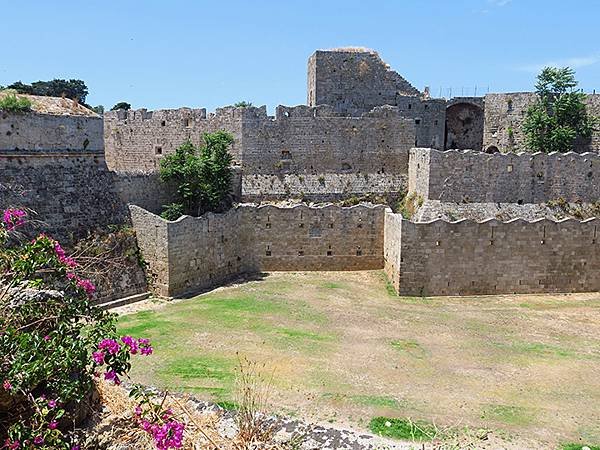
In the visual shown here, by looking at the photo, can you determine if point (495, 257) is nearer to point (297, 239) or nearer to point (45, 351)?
point (297, 239)

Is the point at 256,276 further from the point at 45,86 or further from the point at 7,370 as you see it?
the point at 45,86

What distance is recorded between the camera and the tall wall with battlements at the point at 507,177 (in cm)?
1889

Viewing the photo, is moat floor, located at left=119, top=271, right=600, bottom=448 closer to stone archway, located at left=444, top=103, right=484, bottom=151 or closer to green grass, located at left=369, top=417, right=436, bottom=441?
green grass, located at left=369, top=417, right=436, bottom=441

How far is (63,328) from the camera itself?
5082mm

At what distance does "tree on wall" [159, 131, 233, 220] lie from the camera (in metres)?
18.0

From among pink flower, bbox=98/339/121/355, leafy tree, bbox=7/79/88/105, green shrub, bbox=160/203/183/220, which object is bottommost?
pink flower, bbox=98/339/121/355

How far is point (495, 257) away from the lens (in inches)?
637

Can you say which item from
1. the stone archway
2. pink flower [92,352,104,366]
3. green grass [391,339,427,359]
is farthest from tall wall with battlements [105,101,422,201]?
pink flower [92,352,104,366]

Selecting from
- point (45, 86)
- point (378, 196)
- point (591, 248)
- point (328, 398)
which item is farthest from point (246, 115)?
point (45, 86)

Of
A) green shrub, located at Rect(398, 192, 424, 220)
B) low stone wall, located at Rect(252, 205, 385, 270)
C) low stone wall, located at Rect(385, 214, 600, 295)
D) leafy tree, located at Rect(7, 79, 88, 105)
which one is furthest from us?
leafy tree, located at Rect(7, 79, 88, 105)

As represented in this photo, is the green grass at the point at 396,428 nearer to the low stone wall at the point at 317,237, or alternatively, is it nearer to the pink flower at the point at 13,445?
the pink flower at the point at 13,445

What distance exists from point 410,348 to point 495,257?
580 centimetres

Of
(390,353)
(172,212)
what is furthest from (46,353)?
(172,212)

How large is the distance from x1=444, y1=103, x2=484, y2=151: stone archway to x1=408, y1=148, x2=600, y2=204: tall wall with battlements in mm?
7952
